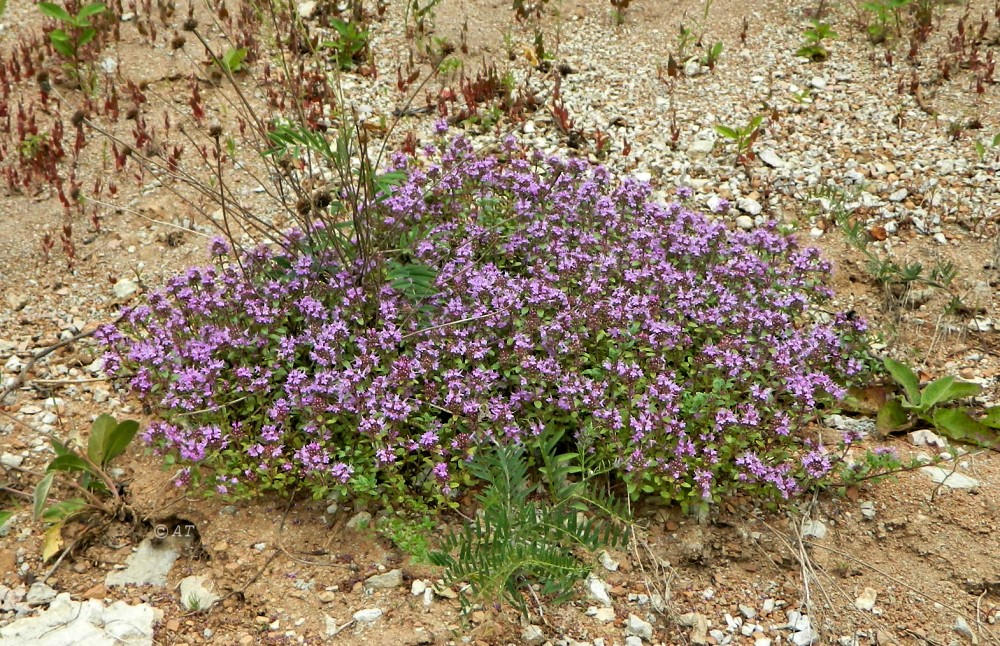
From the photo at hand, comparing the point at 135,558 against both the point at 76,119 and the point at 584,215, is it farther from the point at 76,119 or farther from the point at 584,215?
the point at 584,215

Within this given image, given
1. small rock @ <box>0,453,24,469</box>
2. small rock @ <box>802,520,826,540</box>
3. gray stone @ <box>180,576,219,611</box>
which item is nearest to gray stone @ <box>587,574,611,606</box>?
small rock @ <box>802,520,826,540</box>

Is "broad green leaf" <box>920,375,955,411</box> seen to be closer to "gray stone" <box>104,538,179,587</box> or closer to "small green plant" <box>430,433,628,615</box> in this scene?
"small green plant" <box>430,433,628,615</box>

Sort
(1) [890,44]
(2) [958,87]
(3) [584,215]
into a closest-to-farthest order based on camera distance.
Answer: (3) [584,215] → (2) [958,87] → (1) [890,44]

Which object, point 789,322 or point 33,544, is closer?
point 33,544

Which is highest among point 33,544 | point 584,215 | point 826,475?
point 584,215

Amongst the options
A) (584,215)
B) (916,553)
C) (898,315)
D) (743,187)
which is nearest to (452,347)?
(584,215)

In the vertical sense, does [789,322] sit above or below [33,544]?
above

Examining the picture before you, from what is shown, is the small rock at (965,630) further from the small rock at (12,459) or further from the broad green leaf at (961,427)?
the small rock at (12,459)
